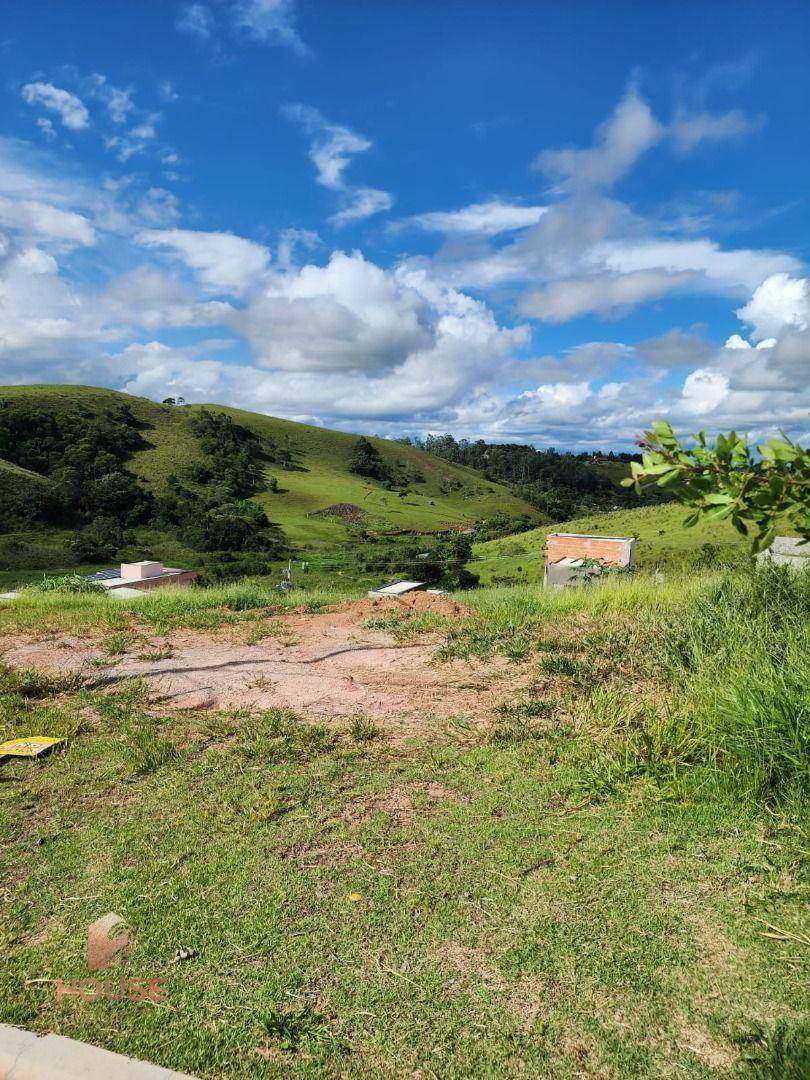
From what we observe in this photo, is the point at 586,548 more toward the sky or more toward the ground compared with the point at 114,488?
more toward the ground

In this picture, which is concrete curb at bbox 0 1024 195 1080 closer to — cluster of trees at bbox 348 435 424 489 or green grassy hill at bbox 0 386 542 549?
green grassy hill at bbox 0 386 542 549

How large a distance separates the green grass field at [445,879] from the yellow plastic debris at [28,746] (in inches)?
3.0

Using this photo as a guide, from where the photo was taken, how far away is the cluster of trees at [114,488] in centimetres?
7150

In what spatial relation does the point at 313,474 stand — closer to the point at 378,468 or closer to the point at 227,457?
the point at 378,468

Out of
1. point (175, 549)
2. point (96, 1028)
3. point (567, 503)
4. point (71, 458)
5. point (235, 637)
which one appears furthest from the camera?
point (567, 503)

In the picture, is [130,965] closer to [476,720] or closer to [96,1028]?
[96,1028]

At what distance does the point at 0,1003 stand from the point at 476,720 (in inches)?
131

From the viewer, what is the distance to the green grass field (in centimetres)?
219

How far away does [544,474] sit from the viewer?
468 ft

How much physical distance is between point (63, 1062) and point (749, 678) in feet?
13.6

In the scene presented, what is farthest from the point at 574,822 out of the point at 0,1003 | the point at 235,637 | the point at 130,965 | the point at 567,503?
→ the point at 567,503

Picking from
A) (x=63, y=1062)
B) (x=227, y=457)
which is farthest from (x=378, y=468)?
(x=63, y=1062)

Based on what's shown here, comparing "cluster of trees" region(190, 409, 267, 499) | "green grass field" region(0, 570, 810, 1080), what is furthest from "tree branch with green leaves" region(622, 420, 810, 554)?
"cluster of trees" region(190, 409, 267, 499)

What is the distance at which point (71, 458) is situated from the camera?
8425 cm
